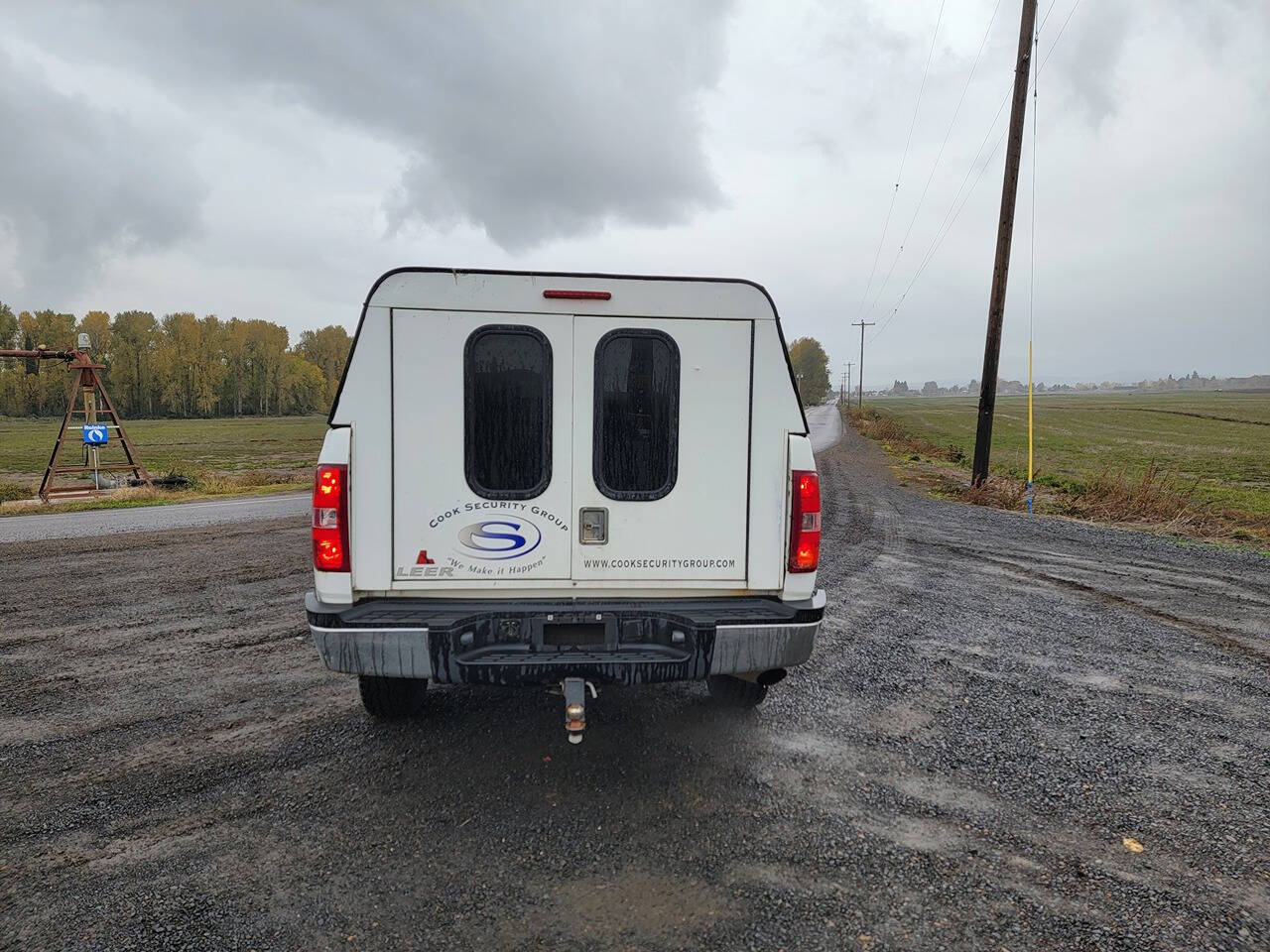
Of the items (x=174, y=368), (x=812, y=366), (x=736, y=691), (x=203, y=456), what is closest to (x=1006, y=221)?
(x=736, y=691)

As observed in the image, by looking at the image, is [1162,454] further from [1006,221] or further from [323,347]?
[323,347]

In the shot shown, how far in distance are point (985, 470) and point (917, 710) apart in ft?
41.8

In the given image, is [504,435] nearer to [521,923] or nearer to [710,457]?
[710,457]

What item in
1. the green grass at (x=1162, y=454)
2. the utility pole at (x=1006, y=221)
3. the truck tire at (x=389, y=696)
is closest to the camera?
the truck tire at (x=389, y=696)

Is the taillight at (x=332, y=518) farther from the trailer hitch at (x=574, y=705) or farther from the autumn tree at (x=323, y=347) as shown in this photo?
the autumn tree at (x=323, y=347)

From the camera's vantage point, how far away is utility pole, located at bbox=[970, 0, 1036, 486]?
48.4 feet

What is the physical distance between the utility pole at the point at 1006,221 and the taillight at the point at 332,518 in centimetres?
1416

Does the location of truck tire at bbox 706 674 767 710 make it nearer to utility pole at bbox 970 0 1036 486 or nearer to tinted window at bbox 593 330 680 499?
tinted window at bbox 593 330 680 499

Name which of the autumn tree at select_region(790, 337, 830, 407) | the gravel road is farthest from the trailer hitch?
the autumn tree at select_region(790, 337, 830, 407)

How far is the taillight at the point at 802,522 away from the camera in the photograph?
11.1 ft

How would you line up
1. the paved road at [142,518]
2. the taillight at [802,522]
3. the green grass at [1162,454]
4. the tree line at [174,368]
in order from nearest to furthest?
the taillight at [802,522]
the paved road at [142,518]
the green grass at [1162,454]
the tree line at [174,368]

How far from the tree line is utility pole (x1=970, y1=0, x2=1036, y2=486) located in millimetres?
91138

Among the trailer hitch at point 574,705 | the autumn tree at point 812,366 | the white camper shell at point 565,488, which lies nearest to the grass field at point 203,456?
the white camper shell at point 565,488

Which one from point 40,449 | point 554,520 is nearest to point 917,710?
point 554,520
